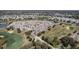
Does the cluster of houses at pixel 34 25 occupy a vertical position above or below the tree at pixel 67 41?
above

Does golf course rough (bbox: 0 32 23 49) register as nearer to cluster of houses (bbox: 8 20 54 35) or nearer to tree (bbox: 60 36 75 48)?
cluster of houses (bbox: 8 20 54 35)

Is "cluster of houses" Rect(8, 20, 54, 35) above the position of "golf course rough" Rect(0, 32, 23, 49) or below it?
above

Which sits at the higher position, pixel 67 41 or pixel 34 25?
pixel 34 25

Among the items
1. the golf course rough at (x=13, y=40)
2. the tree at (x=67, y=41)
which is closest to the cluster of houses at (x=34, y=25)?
the golf course rough at (x=13, y=40)

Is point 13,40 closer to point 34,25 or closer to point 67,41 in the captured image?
point 34,25

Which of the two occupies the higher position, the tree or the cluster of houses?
the cluster of houses

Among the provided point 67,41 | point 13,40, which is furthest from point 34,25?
point 67,41

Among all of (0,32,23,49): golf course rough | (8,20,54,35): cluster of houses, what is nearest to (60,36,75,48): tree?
(8,20,54,35): cluster of houses

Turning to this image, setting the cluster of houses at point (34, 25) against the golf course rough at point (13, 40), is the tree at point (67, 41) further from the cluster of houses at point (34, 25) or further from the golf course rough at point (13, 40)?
the golf course rough at point (13, 40)

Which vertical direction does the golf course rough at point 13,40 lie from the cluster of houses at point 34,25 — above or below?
below
